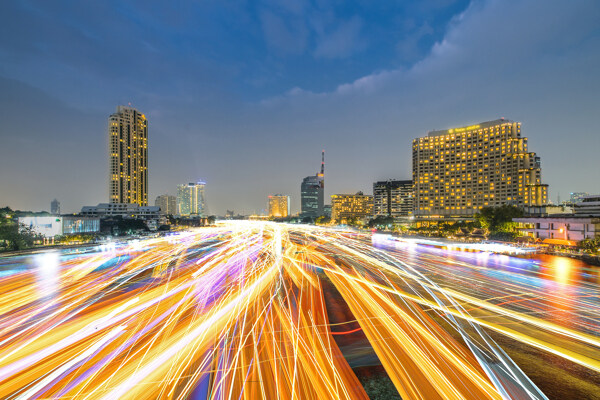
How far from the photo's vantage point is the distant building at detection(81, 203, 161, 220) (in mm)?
112819

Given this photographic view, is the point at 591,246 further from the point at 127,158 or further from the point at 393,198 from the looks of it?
the point at 127,158

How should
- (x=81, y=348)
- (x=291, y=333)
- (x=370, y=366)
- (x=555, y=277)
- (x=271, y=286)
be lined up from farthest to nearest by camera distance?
1. (x=555, y=277)
2. (x=271, y=286)
3. (x=291, y=333)
4. (x=81, y=348)
5. (x=370, y=366)

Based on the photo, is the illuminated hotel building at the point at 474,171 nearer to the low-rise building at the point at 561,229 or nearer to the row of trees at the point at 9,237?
the low-rise building at the point at 561,229

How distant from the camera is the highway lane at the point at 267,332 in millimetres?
6207

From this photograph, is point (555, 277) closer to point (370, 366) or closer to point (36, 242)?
point (370, 366)

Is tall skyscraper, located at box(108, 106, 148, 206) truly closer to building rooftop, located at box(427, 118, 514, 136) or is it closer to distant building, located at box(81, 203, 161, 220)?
distant building, located at box(81, 203, 161, 220)

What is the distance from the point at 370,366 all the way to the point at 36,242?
57.3 m

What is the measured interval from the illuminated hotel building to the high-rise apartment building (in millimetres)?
50326

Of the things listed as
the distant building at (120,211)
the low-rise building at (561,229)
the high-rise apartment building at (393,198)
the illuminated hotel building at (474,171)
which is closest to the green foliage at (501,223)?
the low-rise building at (561,229)

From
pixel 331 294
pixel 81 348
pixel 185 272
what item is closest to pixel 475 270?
pixel 331 294

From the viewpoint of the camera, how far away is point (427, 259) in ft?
82.0

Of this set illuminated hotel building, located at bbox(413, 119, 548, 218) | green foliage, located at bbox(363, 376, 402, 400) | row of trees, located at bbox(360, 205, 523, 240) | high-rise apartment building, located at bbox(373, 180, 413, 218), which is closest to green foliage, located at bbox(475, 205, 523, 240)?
row of trees, located at bbox(360, 205, 523, 240)

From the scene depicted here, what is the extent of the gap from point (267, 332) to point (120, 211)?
129 m

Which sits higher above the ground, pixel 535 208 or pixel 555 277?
pixel 535 208
